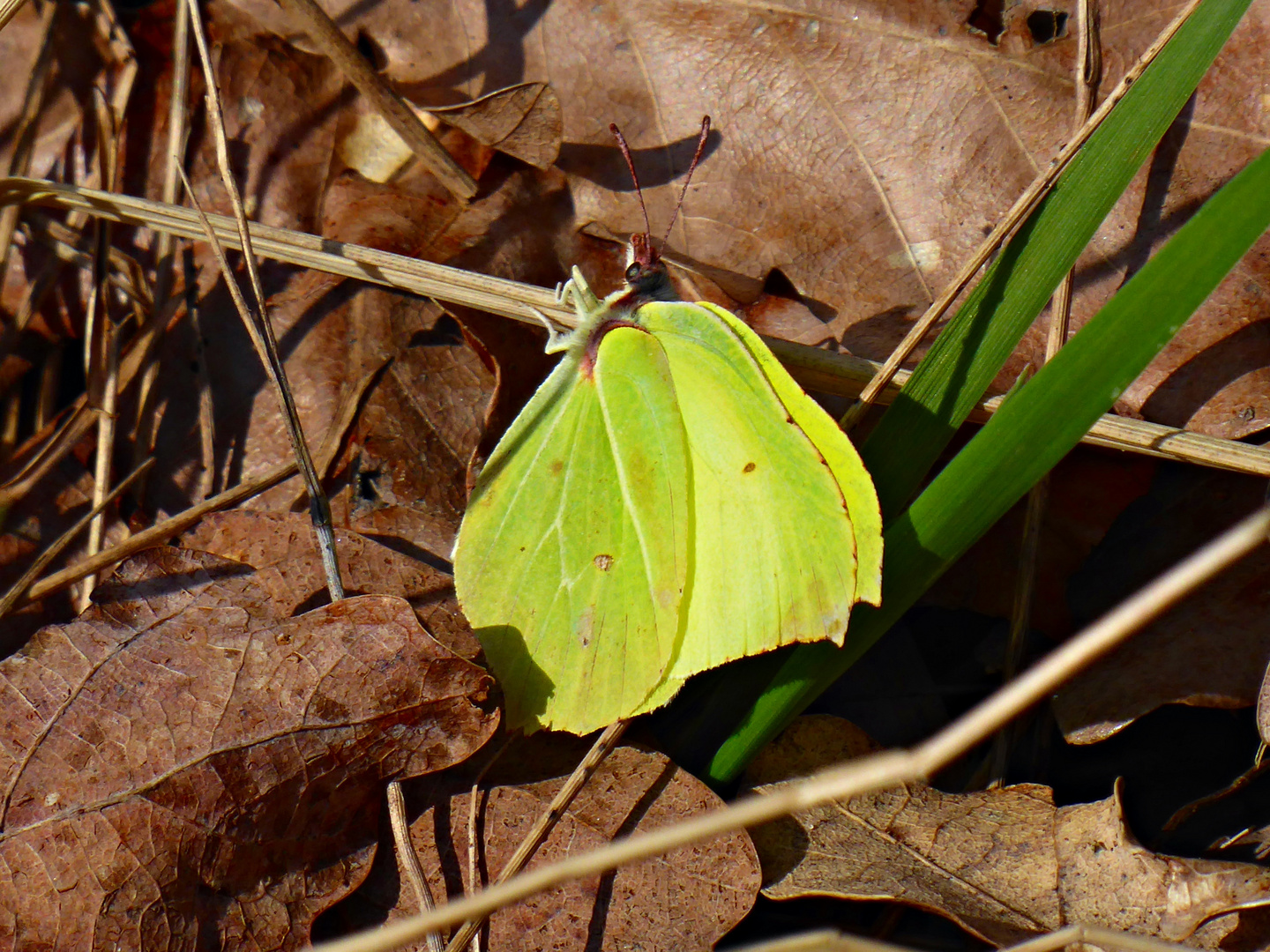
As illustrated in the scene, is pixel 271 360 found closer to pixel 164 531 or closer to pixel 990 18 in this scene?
pixel 164 531

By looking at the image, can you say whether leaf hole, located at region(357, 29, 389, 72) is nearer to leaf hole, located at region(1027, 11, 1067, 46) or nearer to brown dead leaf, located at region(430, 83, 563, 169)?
brown dead leaf, located at region(430, 83, 563, 169)

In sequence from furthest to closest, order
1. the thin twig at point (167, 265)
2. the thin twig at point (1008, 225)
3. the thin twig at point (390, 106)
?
the thin twig at point (167, 265) → the thin twig at point (390, 106) → the thin twig at point (1008, 225)

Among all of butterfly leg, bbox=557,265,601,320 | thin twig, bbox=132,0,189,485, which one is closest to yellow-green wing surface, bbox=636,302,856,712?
butterfly leg, bbox=557,265,601,320

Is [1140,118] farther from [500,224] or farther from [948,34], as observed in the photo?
[500,224]

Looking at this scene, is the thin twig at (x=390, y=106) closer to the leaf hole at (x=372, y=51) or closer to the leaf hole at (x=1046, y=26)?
the leaf hole at (x=372, y=51)

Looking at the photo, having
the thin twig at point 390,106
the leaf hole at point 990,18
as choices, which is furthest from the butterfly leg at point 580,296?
the leaf hole at point 990,18
